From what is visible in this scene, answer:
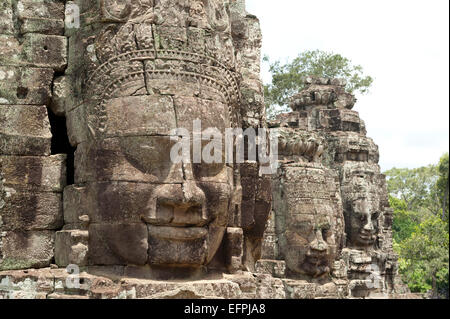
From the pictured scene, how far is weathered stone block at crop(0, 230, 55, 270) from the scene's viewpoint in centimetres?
654

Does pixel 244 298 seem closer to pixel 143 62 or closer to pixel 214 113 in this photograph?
pixel 214 113

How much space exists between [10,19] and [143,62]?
1.53 m

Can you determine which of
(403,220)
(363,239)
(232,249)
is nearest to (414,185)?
(403,220)

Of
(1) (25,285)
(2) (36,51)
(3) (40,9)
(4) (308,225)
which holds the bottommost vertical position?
(1) (25,285)

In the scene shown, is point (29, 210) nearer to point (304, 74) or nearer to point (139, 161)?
point (139, 161)

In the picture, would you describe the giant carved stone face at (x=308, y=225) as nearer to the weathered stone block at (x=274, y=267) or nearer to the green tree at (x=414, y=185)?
the weathered stone block at (x=274, y=267)

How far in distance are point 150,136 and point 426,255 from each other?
26.3 m

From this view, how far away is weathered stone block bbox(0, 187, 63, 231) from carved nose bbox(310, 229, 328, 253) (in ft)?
19.6

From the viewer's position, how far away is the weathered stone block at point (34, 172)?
660cm

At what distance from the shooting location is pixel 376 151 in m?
16.9

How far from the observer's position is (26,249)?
6621 millimetres

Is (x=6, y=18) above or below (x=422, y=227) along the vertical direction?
above

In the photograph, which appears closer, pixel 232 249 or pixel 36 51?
pixel 232 249

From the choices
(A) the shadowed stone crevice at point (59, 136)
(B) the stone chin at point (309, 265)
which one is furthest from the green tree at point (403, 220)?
(A) the shadowed stone crevice at point (59, 136)
